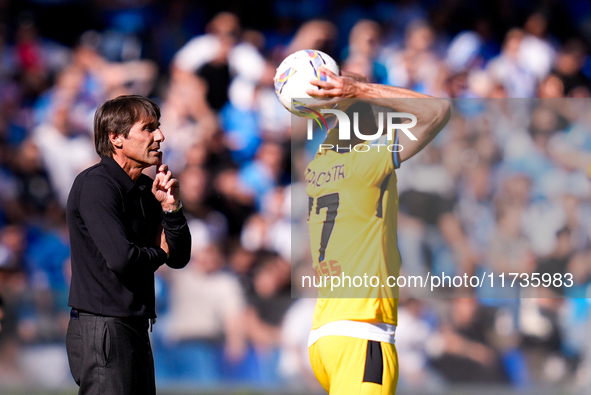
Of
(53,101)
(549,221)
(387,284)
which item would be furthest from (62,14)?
(387,284)

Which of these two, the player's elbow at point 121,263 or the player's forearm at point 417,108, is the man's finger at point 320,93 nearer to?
the player's forearm at point 417,108

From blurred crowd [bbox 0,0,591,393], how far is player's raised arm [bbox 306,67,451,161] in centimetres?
404

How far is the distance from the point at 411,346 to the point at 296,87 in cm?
420

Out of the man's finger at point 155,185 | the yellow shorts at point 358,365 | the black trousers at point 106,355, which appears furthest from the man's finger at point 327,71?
the black trousers at point 106,355

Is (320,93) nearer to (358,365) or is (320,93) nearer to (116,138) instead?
(116,138)

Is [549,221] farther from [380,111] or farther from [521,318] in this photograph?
[380,111]

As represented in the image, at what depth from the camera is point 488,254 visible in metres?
7.75

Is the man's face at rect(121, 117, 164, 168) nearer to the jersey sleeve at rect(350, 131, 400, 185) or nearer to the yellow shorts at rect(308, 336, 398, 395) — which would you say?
the jersey sleeve at rect(350, 131, 400, 185)

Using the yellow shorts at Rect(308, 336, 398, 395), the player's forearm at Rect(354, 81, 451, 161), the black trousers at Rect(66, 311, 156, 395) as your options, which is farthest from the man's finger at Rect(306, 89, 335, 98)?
the black trousers at Rect(66, 311, 156, 395)

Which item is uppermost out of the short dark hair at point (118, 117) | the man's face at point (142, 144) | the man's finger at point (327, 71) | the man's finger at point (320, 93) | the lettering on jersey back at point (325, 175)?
the man's finger at point (327, 71)

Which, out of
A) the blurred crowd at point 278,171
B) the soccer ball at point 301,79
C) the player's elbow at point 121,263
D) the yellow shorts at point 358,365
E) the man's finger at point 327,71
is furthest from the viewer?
the blurred crowd at point 278,171

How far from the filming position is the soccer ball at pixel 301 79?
13.1 ft

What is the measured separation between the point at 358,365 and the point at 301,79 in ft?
5.54

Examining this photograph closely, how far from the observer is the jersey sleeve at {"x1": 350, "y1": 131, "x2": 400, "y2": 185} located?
12.1 ft
